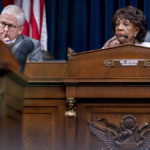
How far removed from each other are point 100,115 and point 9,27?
4.16 feet

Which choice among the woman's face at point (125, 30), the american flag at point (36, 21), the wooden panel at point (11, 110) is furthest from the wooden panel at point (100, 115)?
the american flag at point (36, 21)

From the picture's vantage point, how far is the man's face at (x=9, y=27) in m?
4.24

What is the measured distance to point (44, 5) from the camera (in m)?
5.95

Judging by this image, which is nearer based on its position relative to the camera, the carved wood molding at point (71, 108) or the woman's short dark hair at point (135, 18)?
the carved wood molding at point (71, 108)

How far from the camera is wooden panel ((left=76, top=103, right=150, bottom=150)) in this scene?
3461 mm

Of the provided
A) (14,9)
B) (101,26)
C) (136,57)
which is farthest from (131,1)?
(136,57)

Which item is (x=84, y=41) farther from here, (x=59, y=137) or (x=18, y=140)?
(x=18, y=140)

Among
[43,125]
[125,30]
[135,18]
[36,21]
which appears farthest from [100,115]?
[36,21]

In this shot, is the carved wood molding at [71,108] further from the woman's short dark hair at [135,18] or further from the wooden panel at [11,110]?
the woman's short dark hair at [135,18]

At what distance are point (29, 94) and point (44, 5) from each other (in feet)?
8.42

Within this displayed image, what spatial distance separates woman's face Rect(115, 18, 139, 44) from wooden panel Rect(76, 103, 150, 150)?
77 centimetres

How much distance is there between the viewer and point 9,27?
428cm

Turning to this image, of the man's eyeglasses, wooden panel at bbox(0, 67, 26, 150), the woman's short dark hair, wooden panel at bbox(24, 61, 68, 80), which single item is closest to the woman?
the woman's short dark hair

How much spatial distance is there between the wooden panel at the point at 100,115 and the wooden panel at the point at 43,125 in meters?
0.13
